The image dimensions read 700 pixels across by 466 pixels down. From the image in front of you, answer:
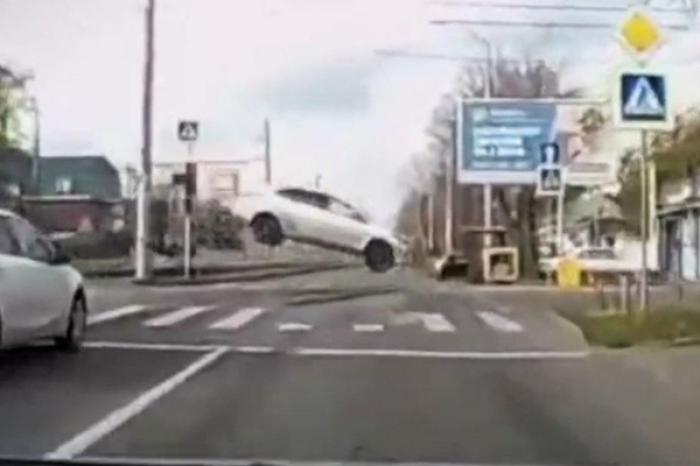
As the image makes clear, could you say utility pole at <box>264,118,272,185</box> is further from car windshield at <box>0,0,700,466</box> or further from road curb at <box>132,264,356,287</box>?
road curb at <box>132,264,356,287</box>

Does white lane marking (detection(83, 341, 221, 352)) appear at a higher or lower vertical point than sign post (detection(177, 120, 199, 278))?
lower

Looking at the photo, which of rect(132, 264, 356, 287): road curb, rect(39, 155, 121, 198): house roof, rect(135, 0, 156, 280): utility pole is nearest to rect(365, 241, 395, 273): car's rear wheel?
rect(132, 264, 356, 287): road curb

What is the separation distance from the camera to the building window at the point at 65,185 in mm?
4035

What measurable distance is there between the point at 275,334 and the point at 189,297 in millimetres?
258

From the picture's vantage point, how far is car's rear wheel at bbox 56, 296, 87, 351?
4.11 m

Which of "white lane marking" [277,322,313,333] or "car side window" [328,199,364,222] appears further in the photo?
"white lane marking" [277,322,313,333]

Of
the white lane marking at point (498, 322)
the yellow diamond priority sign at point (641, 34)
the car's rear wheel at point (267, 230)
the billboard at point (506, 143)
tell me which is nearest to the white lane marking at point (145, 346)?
the car's rear wheel at point (267, 230)

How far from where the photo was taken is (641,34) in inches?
152

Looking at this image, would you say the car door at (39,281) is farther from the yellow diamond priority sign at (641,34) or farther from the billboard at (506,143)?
the yellow diamond priority sign at (641,34)

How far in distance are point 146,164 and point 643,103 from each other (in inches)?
51.9

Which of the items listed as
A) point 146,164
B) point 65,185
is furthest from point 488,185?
point 65,185

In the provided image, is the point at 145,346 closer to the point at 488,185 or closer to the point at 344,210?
the point at 344,210

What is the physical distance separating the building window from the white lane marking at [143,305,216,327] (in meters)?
0.42

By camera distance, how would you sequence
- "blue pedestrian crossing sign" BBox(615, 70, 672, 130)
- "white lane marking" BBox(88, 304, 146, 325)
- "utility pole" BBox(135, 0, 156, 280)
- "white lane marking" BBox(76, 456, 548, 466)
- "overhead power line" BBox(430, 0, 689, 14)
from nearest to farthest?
1. "white lane marking" BBox(76, 456, 548, 466)
2. "blue pedestrian crossing sign" BBox(615, 70, 672, 130)
3. "overhead power line" BBox(430, 0, 689, 14)
4. "utility pole" BBox(135, 0, 156, 280)
5. "white lane marking" BBox(88, 304, 146, 325)
